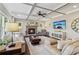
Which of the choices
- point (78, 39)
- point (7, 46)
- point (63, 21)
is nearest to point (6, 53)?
point (7, 46)

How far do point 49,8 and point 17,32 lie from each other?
92cm

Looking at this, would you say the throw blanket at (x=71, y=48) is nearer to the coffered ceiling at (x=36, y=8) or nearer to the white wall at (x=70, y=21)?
the white wall at (x=70, y=21)

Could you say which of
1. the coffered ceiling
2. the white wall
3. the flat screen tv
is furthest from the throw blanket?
the coffered ceiling

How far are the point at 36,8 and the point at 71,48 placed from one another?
116cm

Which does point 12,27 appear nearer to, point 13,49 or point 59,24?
point 13,49

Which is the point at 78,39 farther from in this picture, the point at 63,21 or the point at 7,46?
the point at 7,46

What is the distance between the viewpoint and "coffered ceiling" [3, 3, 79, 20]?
85.0 inches

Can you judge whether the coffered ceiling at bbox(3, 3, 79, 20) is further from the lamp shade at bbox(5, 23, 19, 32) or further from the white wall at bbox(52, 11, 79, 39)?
the lamp shade at bbox(5, 23, 19, 32)

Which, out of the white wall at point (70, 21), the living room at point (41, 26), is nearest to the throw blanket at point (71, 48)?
the living room at point (41, 26)

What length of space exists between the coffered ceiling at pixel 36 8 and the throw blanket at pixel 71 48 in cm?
70

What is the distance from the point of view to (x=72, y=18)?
219cm

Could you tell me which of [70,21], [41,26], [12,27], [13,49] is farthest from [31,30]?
[70,21]

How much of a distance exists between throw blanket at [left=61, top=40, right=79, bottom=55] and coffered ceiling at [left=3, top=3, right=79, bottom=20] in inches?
27.6

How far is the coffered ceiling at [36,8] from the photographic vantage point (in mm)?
2158
